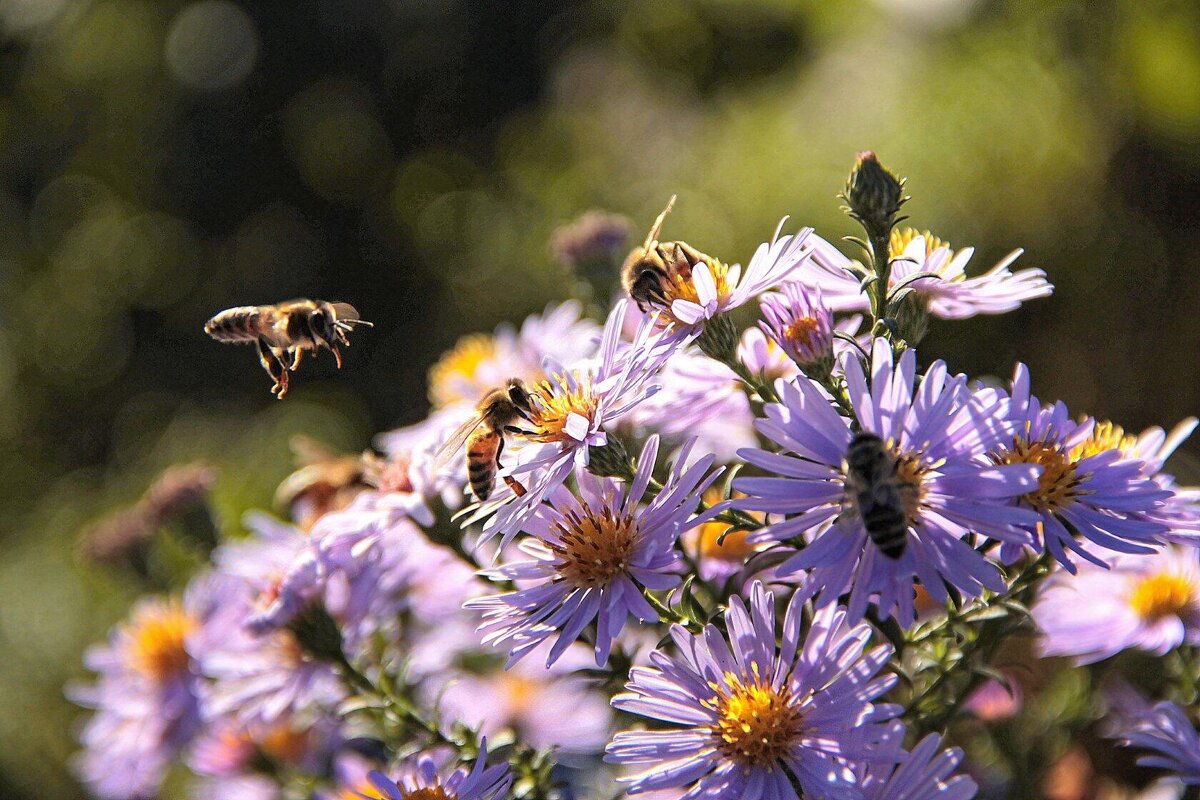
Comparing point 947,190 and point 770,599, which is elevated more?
point 770,599

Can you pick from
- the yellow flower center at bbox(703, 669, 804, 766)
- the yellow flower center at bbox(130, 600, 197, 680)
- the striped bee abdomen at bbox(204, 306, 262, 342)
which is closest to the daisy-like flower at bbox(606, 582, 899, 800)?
the yellow flower center at bbox(703, 669, 804, 766)

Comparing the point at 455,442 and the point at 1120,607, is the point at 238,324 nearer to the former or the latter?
the point at 455,442

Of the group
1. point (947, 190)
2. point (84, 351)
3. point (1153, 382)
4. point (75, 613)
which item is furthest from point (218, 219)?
point (1153, 382)

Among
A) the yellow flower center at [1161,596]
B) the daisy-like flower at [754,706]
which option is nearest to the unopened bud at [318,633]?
the daisy-like flower at [754,706]

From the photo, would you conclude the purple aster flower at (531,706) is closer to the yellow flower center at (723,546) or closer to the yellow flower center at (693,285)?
the yellow flower center at (723,546)

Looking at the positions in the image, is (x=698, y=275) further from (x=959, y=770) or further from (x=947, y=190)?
(x=947, y=190)

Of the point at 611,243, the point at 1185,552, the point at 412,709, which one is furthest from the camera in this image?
the point at 611,243

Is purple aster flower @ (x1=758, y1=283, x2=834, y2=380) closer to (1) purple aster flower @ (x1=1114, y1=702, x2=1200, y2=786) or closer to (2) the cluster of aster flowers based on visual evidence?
(2) the cluster of aster flowers
